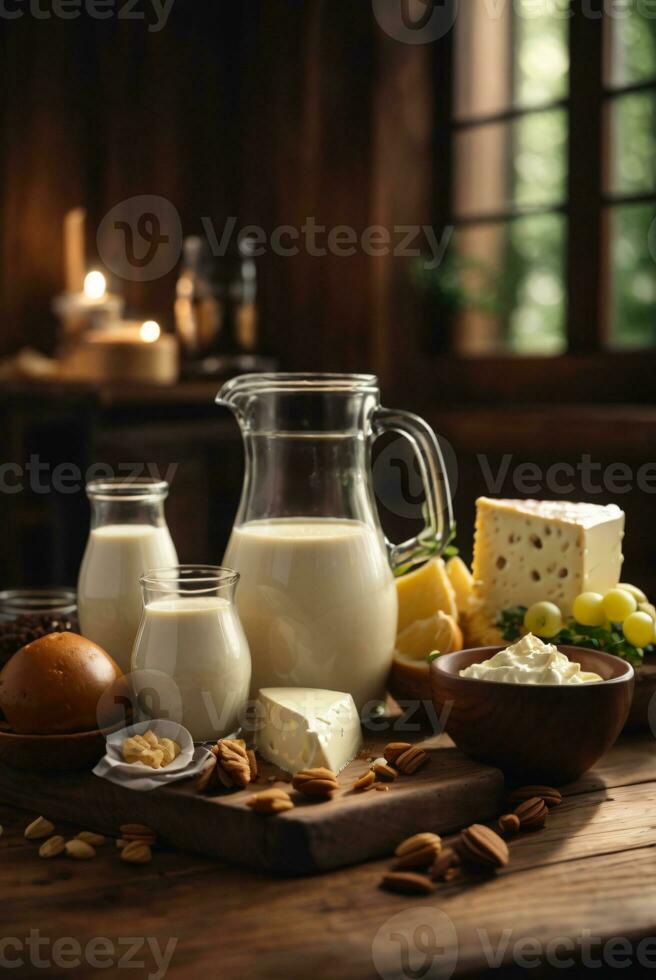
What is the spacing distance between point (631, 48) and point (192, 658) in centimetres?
238

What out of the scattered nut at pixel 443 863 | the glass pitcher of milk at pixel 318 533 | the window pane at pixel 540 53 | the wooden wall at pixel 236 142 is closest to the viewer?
the scattered nut at pixel 443 863

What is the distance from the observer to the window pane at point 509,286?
2.96m

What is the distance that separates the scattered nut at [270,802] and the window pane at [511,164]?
7.67 ft

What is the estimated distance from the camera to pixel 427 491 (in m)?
1.11

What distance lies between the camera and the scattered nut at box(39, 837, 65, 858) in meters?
0.82

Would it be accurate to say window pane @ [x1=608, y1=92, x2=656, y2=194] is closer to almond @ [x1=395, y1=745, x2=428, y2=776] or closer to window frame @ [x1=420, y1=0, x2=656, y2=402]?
window frame @ [x1=420, y1=0, x2=656, y2=402]

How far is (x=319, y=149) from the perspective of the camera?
3297 mm

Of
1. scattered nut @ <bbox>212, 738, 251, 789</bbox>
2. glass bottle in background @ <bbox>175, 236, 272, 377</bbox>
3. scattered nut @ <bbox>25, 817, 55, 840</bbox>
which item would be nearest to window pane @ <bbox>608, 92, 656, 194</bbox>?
glass bottle in background @ <bbox>175, 236, 272, 377</bbox>

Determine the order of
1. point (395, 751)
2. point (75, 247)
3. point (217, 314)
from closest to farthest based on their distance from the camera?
point (395, 751)
point (217, 314)
point (75, 247)

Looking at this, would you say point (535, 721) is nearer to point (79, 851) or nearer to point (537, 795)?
point (537, 795)

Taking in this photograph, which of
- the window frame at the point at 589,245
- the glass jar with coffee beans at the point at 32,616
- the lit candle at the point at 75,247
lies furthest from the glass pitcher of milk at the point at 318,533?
the lit candle at the point at 75,247

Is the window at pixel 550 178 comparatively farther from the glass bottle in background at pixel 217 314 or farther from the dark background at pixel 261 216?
the glass bottle in background at pixel 217 314

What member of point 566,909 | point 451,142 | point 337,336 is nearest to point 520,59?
point 451,142

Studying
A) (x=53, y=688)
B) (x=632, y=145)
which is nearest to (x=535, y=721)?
(x=53, y=688)
